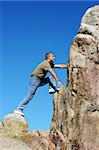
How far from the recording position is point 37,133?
2236 centimetres

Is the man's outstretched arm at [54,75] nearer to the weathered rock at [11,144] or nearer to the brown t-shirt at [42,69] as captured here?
the brown t-shirt at [42,69]

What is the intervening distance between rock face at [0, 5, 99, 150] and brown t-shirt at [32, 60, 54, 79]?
1.51 metres

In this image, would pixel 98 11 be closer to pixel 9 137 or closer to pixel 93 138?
pixel 93 138

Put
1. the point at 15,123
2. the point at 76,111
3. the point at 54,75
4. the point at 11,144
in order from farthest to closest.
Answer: the point at 15,123, the point at 54,75, the point at 11,144, the point at 76,111

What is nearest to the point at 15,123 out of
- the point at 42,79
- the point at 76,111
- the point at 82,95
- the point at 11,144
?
the point at 11,144

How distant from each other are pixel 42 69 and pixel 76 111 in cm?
385

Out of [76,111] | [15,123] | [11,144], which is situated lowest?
[11,144]

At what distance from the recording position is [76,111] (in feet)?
66.8

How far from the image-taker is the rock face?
1972 cm

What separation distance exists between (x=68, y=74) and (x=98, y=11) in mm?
4359

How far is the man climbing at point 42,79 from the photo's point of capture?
2241 cm

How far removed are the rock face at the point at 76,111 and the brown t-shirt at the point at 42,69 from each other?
59.4 inches

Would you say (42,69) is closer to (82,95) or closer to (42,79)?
(42,79)

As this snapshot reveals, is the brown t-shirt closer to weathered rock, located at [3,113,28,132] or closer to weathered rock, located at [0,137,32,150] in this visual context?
weathered rock, located at [3,113,28,132]
